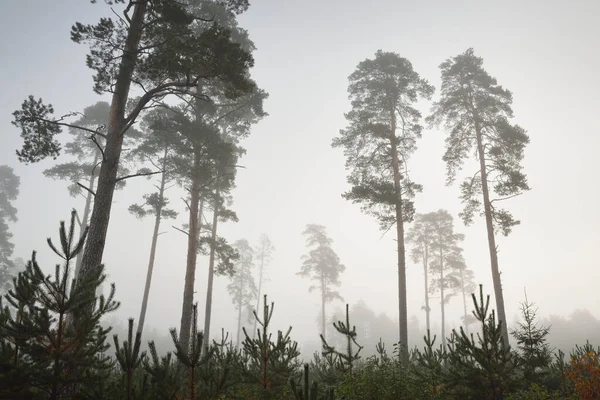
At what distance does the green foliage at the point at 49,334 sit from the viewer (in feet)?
11.5

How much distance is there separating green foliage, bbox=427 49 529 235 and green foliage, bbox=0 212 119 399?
16.8 m

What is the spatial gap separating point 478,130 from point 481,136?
0.42 meters

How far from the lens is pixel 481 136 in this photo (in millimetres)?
16938

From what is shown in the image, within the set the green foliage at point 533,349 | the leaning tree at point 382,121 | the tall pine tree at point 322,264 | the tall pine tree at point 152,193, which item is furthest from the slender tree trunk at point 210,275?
the tall pine tree at point 322,264

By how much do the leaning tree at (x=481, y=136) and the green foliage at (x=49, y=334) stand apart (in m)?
15.7

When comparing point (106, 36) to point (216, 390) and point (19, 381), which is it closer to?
point (19, 381)

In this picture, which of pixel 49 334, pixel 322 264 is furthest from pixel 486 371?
pixel 322 264

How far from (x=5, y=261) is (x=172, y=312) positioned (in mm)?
94846

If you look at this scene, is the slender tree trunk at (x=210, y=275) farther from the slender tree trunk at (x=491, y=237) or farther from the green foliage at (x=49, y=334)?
the slender tree trunk at (x=491, y=237)

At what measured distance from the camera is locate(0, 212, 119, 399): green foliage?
11.5 feet

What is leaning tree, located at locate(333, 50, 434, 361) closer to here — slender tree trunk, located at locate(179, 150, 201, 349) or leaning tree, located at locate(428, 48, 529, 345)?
leaning tree, located at locate(428, 48, 529, 345)

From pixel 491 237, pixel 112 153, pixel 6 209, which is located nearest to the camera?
pixel 112 153

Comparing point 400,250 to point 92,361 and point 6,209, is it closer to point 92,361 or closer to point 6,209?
point 92,361

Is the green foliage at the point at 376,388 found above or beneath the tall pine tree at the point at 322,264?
beneath
